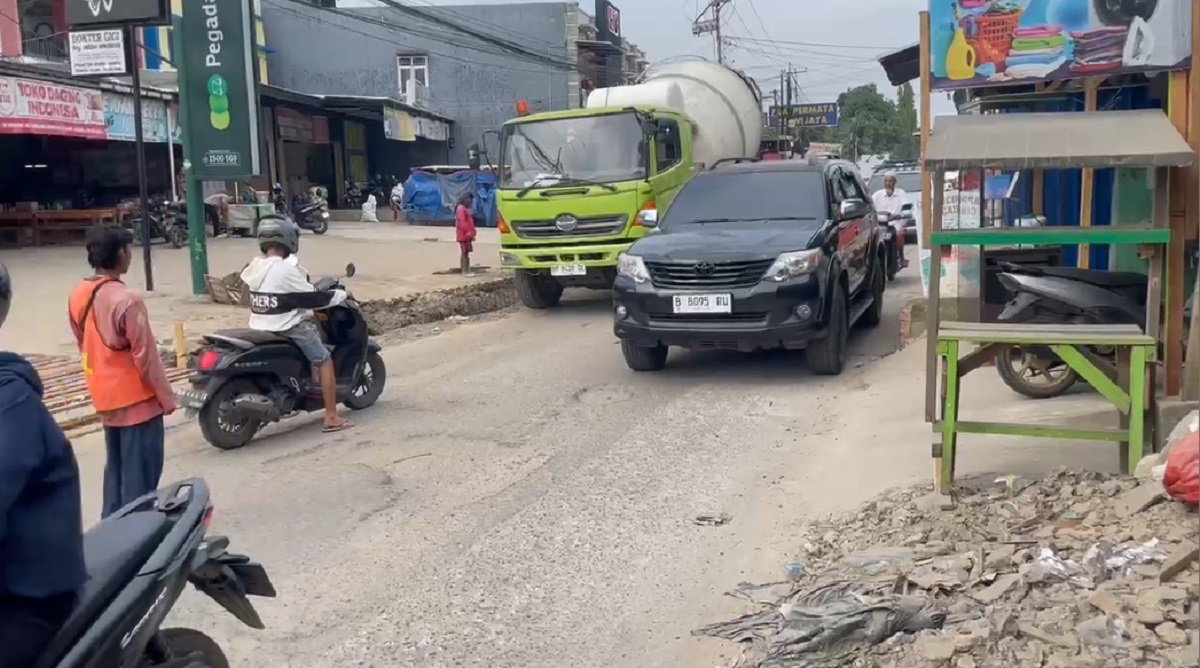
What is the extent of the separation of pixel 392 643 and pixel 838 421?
435 cm

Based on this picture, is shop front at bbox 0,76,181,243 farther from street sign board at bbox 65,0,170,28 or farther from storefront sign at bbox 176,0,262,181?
storefront sign at bbox 176,0,262,181

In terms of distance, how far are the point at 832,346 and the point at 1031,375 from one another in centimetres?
186

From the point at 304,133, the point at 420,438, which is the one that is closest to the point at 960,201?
the point at 420,438

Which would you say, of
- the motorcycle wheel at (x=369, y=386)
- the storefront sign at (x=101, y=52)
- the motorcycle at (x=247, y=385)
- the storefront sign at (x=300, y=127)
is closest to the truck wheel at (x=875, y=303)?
the motorcycle wheel at (x=369, y=386)

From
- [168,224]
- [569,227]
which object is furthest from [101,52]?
[168,224]

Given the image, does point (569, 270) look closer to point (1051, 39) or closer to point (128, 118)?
point (1051, 39)

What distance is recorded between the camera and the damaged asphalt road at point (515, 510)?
4.68m

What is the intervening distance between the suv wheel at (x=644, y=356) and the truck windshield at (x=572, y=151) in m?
4.13

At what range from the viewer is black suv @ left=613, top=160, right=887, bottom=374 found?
9.11m

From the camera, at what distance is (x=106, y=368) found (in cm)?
561

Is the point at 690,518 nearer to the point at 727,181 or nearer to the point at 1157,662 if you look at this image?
the point at 1157,662

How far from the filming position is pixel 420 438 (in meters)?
7.92

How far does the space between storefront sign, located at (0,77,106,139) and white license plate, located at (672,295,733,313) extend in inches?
574

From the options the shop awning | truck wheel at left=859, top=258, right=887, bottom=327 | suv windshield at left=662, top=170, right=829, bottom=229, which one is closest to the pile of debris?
the shop awning
